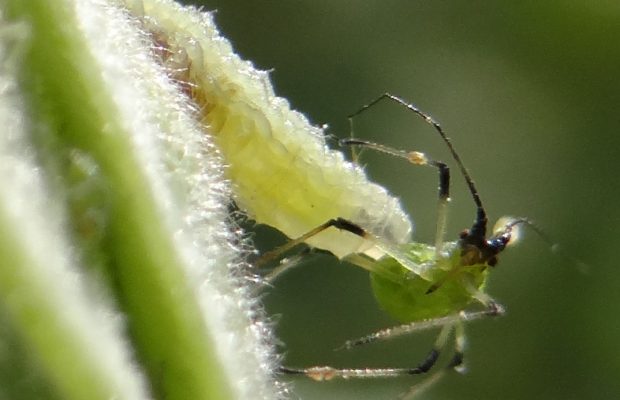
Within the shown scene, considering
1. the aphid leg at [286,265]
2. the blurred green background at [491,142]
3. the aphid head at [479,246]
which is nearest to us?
the aphid leg at [286,265]

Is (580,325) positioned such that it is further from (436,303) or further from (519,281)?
(436,303)

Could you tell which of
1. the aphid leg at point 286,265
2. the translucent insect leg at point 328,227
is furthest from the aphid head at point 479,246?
the aphid leg at point 286,265

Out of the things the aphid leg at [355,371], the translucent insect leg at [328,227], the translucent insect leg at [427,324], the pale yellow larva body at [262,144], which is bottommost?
the aphid leg at [355,371]

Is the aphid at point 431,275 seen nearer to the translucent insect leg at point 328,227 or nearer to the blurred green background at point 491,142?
the translucent insect leg at point 328,227

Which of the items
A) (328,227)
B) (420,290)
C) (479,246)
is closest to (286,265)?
(328,227)

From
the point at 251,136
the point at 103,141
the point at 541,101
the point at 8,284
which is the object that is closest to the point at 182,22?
the point at 251,136

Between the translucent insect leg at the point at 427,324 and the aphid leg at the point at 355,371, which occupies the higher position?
the translucent insect leg at the point at 427,324

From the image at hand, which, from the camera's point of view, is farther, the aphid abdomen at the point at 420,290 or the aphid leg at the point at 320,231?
the aphid abdomen at the point at 420,290
